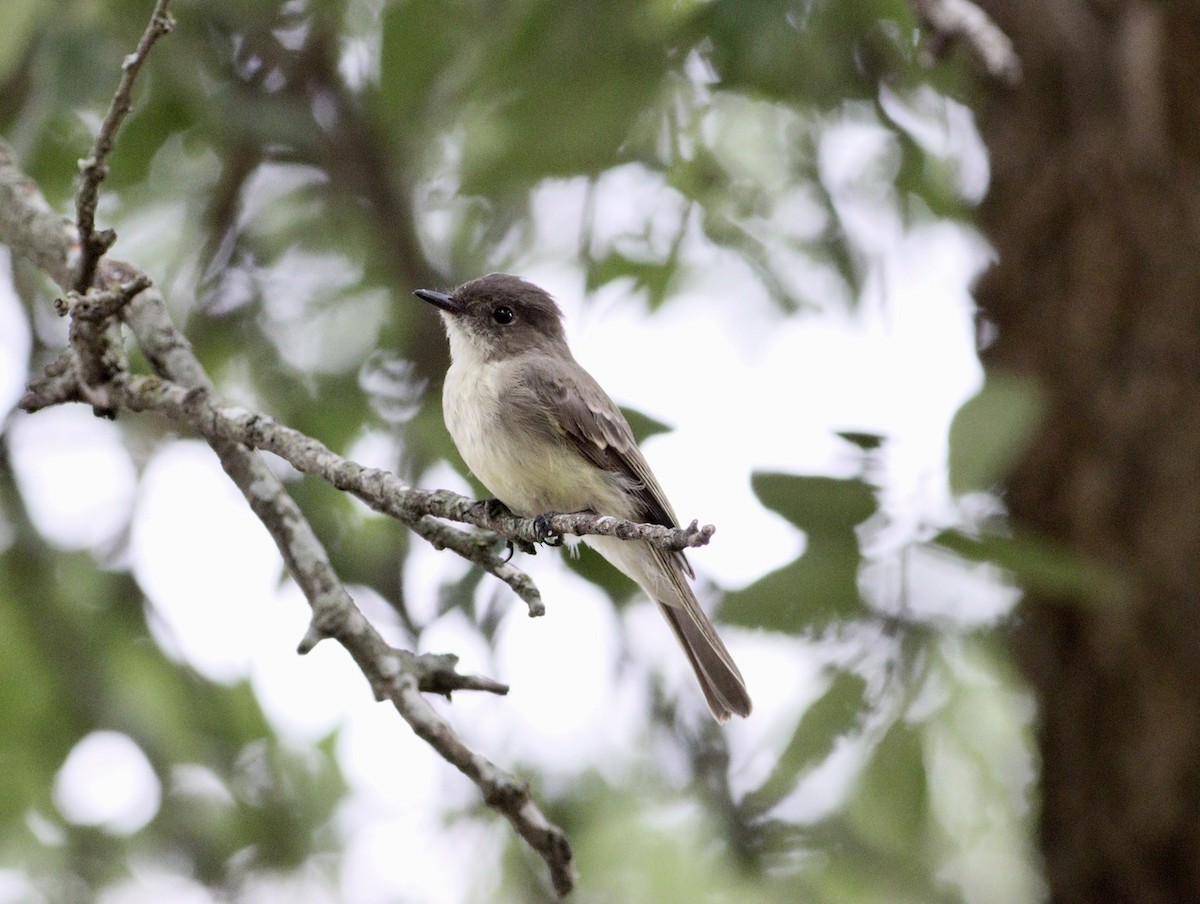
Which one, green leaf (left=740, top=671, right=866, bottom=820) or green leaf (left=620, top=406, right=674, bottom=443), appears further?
green leaf (left=620, top=406, right=674, bottom=443)

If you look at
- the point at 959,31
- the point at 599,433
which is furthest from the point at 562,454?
the point at 959,31

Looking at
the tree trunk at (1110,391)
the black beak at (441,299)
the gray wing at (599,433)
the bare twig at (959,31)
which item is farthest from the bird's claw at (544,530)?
the tree trunk at (1110,391)

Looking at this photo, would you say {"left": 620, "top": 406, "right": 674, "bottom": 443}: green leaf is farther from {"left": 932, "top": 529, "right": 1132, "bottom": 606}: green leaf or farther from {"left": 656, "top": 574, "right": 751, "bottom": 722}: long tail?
{"left": 932, "top": 529, "right": 1132, "bottom": 606}: green leaf

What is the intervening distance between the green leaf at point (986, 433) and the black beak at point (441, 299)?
67.6 inches

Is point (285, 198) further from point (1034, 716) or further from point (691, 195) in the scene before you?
point (1034, 716)

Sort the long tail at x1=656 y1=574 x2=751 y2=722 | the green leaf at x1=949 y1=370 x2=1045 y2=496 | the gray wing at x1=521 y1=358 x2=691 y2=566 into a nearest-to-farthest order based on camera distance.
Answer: the green leaf at x1=949 y1=370 x2=1045 y2=496 → the long tail at x1=656 y1=574 x2=751 y2=722 → the gray wing at x1=521 y1=358 x2=691 y2=566

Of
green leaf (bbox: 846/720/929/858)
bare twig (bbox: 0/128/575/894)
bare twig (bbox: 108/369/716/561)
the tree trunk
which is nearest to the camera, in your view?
bare twig (bbox: 0/128/575/894)

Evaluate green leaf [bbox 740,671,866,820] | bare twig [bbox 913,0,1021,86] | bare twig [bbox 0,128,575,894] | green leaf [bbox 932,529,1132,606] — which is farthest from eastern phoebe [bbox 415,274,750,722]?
bare twig [bbox 913,0,1021,86]

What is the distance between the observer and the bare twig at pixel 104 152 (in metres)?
2.53

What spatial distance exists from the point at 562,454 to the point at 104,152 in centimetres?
183

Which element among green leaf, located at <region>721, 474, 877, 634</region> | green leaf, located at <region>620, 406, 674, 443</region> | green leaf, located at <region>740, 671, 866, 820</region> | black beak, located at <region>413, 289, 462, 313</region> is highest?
black beak, located at <region>413, 289, 462, 313</region>

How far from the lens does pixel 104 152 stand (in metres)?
2.62

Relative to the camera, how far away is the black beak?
421cm

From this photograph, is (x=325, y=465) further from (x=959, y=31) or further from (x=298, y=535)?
(x=959, y=31)
